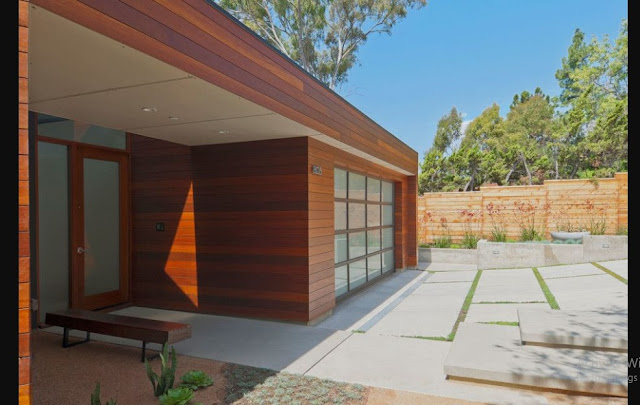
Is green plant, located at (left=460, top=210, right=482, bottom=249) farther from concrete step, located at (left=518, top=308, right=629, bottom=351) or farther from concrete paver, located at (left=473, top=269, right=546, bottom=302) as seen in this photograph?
concrete step, located at (left=518, top=308, right=629, bottom=351)

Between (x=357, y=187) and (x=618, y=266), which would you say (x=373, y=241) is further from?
(x=618, y=266)

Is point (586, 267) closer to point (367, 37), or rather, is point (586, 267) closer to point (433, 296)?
point (433, 296)

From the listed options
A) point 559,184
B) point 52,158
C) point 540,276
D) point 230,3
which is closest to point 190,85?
point 52,158

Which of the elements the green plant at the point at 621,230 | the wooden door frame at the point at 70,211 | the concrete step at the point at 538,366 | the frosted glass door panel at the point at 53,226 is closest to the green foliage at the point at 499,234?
the green plant at the point at 621,230

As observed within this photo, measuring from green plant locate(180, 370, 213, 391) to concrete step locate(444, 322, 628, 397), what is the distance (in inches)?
80.0

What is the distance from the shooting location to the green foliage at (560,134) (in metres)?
16.9

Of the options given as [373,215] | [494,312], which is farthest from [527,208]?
[494,312]

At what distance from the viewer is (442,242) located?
12.2 meters

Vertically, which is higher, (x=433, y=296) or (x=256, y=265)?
(x=256, y=265)

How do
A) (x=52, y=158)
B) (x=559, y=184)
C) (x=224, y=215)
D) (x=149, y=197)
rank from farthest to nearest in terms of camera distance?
(x=559, y=184) < (x=149, y=197) < (x=224, y=215) < (x=52, y=158)

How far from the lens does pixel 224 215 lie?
5.60 meters

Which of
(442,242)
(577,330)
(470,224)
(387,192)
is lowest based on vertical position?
(577,330)

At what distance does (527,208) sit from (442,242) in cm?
256

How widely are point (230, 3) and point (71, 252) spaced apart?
14656 millimetres
